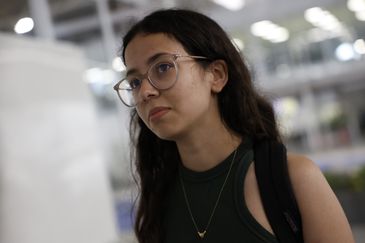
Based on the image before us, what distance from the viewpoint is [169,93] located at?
50.9 inches

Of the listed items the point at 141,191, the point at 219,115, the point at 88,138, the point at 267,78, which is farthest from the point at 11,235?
the point at 267,78

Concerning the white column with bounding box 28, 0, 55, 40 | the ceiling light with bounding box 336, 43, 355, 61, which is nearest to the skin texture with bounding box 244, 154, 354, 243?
the white column with bounding box 28, 0, 55, 40

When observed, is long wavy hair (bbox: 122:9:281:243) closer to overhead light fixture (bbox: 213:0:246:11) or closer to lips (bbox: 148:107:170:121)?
lips (bbox: 148:107:170:121)

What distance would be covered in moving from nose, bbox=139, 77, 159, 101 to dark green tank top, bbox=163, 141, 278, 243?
266 millimetres

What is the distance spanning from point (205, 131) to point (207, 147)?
44mm

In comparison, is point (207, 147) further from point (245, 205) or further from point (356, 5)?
point (356, 5)

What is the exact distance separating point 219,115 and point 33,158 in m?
3.26

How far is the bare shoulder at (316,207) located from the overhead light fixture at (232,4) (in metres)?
10.0

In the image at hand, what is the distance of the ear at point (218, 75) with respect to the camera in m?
1.41

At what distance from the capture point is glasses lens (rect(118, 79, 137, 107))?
1.38m

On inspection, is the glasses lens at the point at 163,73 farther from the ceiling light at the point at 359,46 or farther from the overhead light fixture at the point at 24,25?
the ceiling light at the point at 359,46

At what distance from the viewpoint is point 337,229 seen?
48.1 inches

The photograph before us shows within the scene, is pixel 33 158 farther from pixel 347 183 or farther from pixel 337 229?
pixel 347 183

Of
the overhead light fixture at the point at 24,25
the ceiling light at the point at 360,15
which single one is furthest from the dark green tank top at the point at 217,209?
the ceiling light at the point at 360,15
